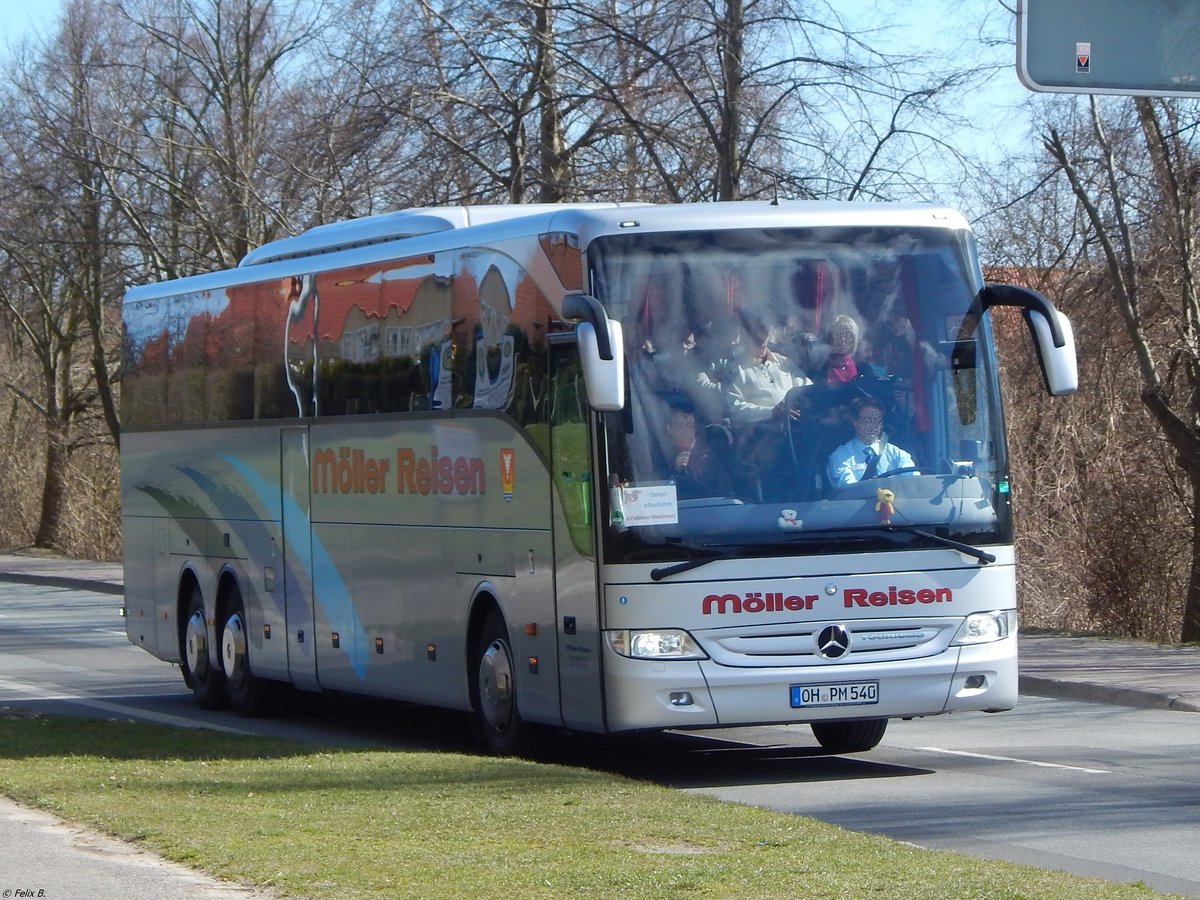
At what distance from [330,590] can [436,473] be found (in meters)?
2.15

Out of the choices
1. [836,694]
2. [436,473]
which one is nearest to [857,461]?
[836,694]

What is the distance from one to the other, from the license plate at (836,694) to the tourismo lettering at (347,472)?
406cm

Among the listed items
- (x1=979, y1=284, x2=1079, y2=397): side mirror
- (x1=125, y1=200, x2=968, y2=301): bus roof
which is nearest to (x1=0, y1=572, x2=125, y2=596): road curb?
(x1=125, y1=200, x2=968, y2=301): bus roof

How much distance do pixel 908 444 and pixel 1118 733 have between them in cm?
388

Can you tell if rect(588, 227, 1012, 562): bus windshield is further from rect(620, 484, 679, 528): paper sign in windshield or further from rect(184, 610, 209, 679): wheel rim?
rect(184, 610, 209, 679): wheel rim

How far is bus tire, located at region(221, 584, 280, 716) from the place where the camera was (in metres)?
16.4

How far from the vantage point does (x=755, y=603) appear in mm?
11000

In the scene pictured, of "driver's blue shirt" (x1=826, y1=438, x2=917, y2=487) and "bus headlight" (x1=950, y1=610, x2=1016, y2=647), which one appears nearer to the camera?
"driver's blue shirt" (x1=826, y1=438, x2=917, y2=487)

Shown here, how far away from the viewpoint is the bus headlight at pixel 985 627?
1135 centimetres

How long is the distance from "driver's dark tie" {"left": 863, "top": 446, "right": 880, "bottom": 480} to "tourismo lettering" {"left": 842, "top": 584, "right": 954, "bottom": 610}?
0.65m

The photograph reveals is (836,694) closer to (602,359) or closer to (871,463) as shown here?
(871,463)

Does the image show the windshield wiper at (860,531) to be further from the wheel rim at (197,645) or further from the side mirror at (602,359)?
the wheel rim at (197,645)

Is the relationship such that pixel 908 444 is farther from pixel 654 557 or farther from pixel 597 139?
pixel 597 139

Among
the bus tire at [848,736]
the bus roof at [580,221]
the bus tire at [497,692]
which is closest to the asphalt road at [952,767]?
the bus tire at [848,736]
